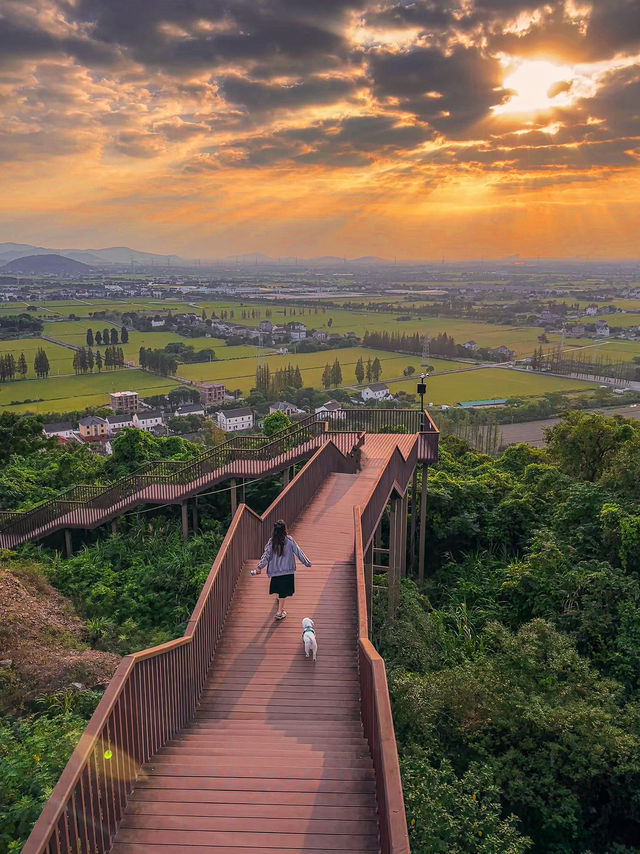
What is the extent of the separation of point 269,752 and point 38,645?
6.53m

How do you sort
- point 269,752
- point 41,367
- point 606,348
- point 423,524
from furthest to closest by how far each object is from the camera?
point 606,348 < point 41,367 < point 423,524 < point 269,752

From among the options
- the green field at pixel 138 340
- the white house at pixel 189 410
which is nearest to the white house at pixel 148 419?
the white house at pixel 189 410

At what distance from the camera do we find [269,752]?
475 cm

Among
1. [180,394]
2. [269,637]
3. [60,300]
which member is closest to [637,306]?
[180,394]

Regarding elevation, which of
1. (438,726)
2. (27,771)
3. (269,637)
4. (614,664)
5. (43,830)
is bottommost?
(614,664)

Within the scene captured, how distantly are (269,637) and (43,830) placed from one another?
3878mm

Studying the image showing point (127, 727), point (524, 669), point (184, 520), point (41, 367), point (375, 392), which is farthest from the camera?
point (41, 367)

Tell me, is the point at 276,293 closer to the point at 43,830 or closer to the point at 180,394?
the point at 180,394

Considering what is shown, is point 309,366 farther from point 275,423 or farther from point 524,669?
point 524,669

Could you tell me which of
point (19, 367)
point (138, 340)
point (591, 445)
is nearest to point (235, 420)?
point (19, 367)

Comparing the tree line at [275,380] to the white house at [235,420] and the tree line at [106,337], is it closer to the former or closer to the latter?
the white house at [235,420]

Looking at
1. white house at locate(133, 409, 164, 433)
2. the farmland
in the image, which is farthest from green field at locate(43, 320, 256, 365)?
white house at locate(133, 409, 164, 433)

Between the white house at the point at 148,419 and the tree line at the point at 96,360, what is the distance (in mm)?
35737

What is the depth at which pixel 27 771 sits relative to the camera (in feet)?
19.3
